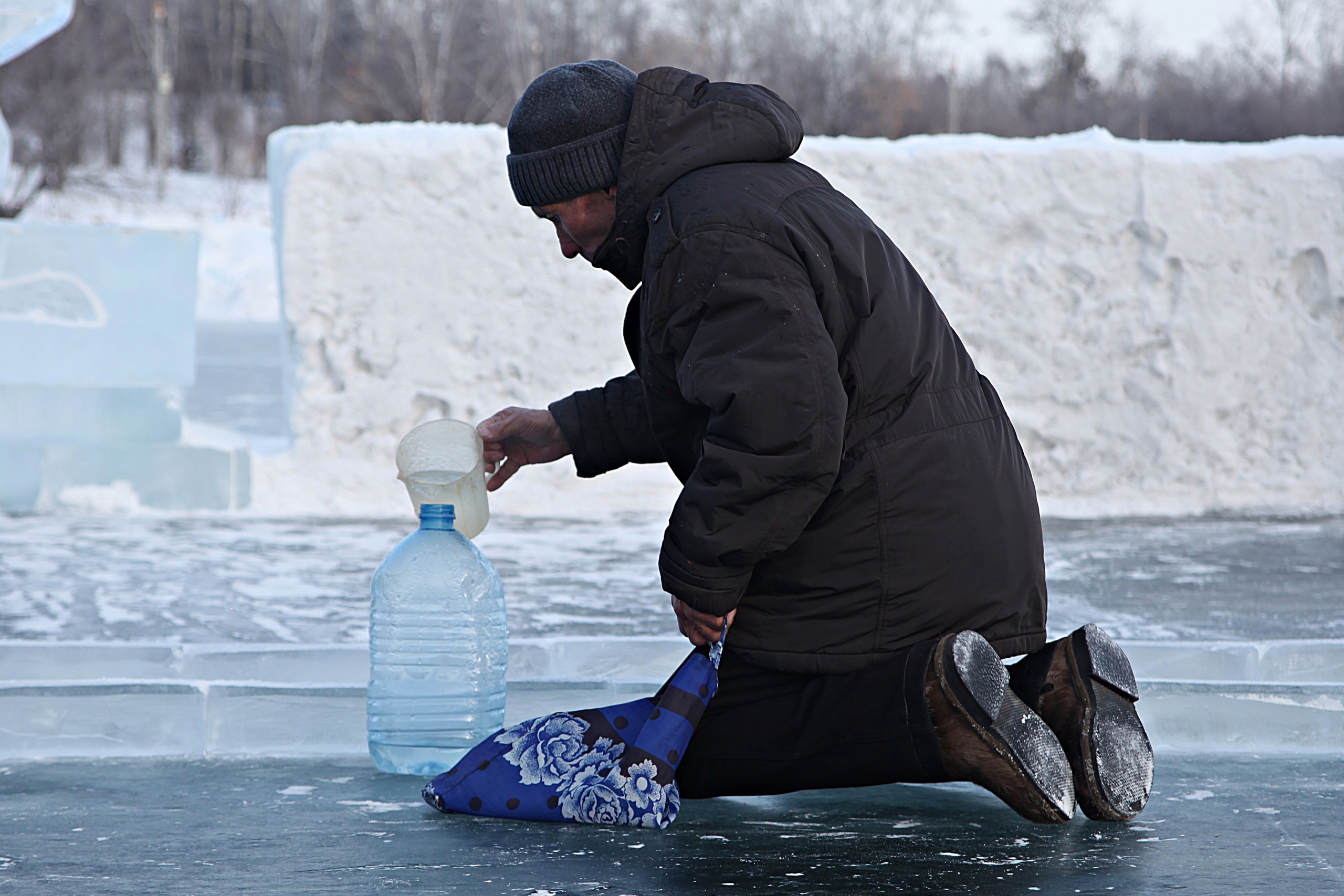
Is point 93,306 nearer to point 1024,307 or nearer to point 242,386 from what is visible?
point 242,386

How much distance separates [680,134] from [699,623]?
762 mm

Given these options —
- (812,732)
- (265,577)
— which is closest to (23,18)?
(265,577)

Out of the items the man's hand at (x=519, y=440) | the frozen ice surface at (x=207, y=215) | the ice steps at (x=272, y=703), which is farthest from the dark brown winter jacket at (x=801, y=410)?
the frozen ice surface at (x=207, y=215)

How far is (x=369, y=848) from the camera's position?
2.12m

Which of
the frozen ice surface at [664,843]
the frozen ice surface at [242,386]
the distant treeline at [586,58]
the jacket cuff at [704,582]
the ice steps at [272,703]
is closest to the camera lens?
the frozen ice surface at [664,843]

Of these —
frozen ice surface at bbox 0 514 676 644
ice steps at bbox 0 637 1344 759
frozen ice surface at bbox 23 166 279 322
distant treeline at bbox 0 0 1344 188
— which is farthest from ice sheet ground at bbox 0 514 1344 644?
distant treeline at bbox 0 0 1344 188

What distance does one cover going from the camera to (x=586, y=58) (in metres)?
34.8

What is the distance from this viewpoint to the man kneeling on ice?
1.99 metres

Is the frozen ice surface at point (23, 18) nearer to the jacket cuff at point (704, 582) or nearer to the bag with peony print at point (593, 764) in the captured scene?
the bag with peony print at point (593, 764)

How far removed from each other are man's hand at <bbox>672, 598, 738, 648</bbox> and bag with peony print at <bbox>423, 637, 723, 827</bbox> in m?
0.03

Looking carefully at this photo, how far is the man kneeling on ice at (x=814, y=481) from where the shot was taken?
6.54 ft

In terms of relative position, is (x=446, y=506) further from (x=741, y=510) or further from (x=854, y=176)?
(x=854, y=176)

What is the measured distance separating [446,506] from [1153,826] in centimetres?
140

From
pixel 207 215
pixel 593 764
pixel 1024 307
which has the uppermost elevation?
pixel 207 215
